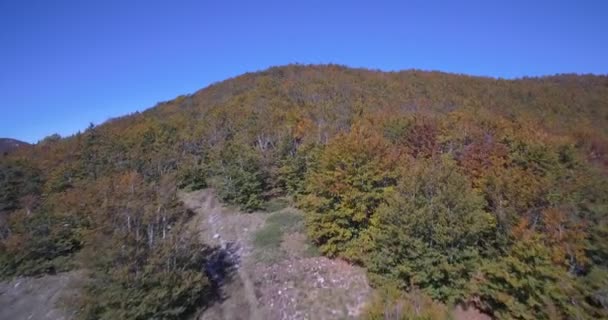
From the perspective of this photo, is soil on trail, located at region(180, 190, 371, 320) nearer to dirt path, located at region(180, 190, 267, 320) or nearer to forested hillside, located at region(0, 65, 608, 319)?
dirt path, located at region(180, 190, 267, 320)

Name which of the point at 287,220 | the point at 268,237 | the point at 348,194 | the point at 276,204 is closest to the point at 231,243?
the point at 268,237

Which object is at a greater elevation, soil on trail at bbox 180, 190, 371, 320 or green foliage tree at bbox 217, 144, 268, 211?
green foliage tree at bbox 217, 144, 268, 211

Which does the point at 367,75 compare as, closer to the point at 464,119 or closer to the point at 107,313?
the point at 464,119

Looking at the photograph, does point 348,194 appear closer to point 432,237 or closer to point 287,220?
point 432,237

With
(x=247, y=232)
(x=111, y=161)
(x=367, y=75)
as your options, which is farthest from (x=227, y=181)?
(x=367, y=75)

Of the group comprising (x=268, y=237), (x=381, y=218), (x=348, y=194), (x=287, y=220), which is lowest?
(x=268, y=237)

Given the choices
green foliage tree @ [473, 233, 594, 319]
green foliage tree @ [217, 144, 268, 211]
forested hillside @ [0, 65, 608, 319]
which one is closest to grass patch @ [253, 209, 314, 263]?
forested hillside @ [0, 65, 608, 319]

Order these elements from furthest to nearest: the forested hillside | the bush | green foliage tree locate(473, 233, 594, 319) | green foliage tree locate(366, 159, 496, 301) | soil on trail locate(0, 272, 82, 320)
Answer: soil on trail locate(0, 272, 82, 320) < green foliage tree locate(366, 159, 496, 301) < the forested hillside < green foliage tree locate(473, 233, 594, 319) < the bush

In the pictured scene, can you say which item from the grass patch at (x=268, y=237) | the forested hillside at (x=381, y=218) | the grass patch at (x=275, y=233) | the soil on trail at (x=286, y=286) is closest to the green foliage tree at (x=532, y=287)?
the forested hillside at (x=381, y=218)

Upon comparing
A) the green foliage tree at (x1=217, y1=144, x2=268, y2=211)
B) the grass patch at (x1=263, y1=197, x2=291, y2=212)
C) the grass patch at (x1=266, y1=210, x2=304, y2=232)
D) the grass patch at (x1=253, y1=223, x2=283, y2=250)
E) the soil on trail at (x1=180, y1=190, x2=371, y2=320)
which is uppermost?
the green foliage tree at (x1=217, y1=144, x2=268, y2=211)

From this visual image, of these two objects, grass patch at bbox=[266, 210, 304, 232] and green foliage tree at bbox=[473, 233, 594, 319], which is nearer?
green foliage tree at bbox=[473, 233, 594, 319]
